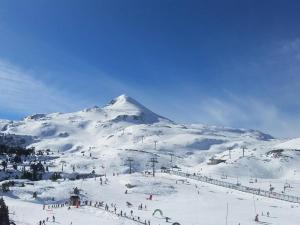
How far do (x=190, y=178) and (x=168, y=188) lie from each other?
22.0 metres

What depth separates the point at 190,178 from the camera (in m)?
127

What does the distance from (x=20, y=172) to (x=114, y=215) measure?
117 meters

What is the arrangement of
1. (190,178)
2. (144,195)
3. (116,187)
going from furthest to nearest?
(190,178)
(116,187)
(144,195)

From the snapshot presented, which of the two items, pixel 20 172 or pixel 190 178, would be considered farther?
pixel 20 172

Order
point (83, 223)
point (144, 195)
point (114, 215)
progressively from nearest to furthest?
point (83, 223), point (114, 215), point (144, 195)

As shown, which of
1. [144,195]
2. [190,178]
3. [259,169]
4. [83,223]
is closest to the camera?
[83,223]

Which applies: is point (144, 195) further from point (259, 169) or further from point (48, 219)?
point (259, 169)

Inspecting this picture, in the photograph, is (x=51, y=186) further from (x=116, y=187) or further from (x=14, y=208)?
(x=14, y=208)

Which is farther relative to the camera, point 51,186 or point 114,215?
point 51,186

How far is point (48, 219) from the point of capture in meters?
68.2

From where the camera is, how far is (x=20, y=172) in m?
183

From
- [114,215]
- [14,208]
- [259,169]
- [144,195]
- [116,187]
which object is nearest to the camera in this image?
[114,215]

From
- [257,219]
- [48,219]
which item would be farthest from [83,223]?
[257,219]

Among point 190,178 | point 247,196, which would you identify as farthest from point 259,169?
point 247,196
